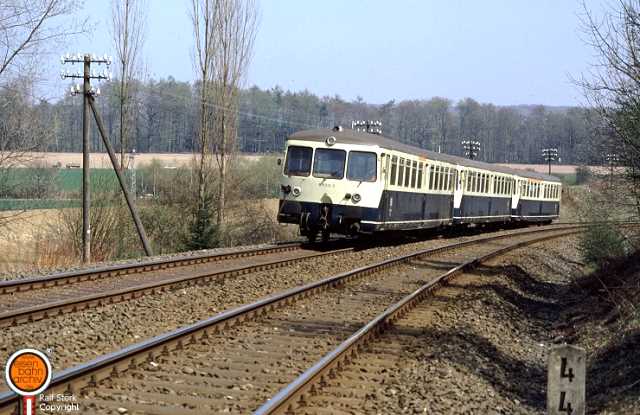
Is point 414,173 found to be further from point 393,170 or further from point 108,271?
point 108,271

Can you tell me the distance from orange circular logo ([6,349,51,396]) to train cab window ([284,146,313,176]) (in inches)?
675

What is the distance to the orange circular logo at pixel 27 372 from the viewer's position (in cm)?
390

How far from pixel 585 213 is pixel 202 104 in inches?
589

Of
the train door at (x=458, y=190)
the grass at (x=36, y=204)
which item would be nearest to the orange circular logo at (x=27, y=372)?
the grass at (x=36, y=204)

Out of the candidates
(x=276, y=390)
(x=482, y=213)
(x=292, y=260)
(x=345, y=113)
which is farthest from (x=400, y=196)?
(x=345, y=113)

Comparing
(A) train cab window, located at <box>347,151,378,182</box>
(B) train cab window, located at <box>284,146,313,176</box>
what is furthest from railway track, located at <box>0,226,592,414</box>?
(B) train cab window, located at <box>284,146,313,176</box>

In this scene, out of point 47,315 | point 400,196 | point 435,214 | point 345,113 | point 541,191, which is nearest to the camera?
point 47,315

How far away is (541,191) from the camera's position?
158 feet

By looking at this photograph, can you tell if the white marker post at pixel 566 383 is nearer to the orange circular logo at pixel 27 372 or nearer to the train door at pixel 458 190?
the orange circular logo at pixel 27 372

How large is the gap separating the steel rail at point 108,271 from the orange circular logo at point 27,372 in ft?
28.8

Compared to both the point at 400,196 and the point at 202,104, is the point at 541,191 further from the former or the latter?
the point at 400,196

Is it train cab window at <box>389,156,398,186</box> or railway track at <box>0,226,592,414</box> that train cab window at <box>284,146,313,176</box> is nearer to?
train cab window at <box>389,156,398,186</box>

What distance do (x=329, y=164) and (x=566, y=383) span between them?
49.4 feet

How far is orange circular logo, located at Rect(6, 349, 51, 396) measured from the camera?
3902 mm
